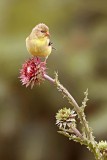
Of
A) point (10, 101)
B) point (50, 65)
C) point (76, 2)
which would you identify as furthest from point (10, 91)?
point (76, 2)

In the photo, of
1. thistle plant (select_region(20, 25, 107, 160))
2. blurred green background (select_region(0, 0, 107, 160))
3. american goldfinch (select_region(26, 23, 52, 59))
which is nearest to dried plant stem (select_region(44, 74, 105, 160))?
thistle plant (select_region(20, 25, 107, 160))

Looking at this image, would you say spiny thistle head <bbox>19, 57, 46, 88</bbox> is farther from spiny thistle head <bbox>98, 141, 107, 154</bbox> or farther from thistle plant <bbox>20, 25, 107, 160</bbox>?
spiny thistle head <bbox>98, 141, 107, 154</bbox>

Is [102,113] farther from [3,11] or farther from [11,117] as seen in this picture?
[3,11]

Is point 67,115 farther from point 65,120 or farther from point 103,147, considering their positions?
point 103,147

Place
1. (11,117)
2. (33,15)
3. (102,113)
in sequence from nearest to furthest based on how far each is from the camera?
(102,113)
(11,117)
(33,15)

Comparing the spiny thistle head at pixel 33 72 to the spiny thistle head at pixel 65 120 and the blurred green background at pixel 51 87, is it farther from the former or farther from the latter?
the blurred green background at pixel 51 87

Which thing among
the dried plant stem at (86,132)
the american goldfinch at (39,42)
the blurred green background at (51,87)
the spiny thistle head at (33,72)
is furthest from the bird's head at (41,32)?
the blurred green background at (51,87)
